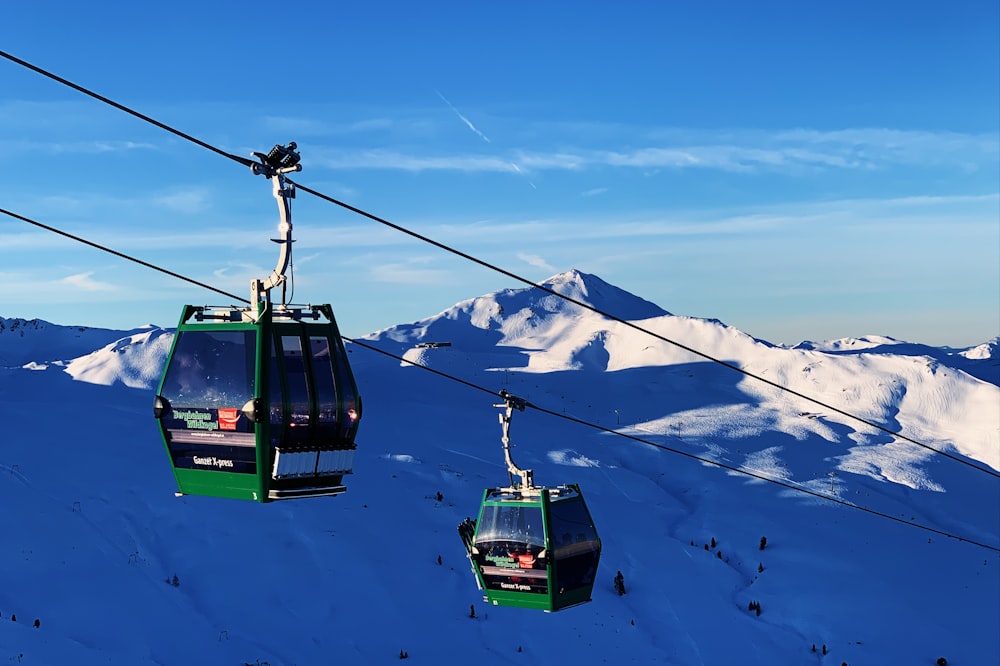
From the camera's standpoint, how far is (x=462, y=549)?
174 ft

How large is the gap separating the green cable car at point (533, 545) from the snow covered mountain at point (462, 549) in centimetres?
434

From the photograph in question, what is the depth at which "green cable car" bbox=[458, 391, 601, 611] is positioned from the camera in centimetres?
2022

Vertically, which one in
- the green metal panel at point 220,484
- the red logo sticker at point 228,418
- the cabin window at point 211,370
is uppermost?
the cabin window at point 211,370

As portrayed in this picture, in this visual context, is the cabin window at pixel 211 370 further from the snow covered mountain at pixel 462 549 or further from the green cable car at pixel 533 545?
the snow covered mountain at pixel 462 549

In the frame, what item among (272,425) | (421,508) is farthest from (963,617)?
(272,425)

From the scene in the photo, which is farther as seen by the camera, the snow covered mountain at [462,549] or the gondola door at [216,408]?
the snow covered mountain at [462,549]

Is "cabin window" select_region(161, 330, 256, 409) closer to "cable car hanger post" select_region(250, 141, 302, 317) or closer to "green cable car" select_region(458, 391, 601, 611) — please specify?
"cable car hanger post" select_region(250, 141, 302, 317)

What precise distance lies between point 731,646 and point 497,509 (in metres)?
31.0

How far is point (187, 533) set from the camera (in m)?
49.4

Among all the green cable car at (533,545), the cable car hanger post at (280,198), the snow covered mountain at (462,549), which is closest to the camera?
the cable car hanger post at (280,198)

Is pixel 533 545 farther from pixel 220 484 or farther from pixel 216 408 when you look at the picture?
pixel 216 408

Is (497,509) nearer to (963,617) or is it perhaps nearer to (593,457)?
(963,617)

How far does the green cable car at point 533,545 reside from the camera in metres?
20.2

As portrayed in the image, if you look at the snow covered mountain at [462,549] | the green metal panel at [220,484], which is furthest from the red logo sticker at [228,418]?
the snow covered mountain at [462,549]
